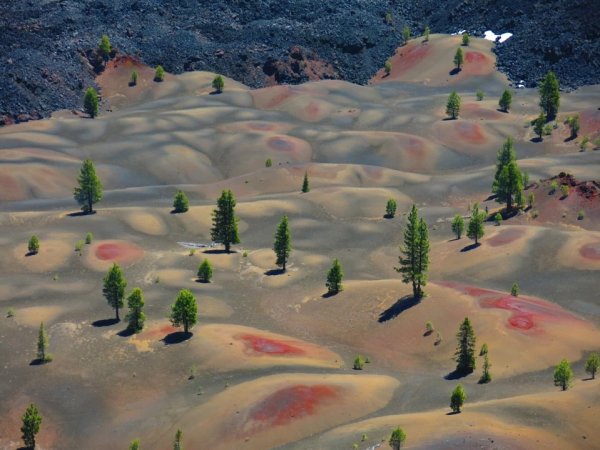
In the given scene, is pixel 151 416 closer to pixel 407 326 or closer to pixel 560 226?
pixel 407 326

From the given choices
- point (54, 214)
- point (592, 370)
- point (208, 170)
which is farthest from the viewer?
point (208, 170)

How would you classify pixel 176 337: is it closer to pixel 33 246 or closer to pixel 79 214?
pixel 33 246

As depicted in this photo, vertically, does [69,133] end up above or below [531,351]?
above

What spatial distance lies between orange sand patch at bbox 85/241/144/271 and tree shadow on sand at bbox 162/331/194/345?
24270mm

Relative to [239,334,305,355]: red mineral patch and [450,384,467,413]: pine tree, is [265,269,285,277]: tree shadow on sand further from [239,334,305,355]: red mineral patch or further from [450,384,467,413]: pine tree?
[450,384,467,413]: pine tree

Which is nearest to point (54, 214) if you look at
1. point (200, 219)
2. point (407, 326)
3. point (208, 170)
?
point (200, 219)

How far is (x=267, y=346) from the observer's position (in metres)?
95.9

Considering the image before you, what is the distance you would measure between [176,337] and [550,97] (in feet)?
393

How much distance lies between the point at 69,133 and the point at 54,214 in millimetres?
51510

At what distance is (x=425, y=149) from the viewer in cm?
18200

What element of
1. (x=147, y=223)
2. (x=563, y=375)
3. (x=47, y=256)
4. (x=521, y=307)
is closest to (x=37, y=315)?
(x=47, y=256)

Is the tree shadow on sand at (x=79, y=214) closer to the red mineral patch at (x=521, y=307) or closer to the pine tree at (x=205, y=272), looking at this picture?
the pine tree at (x=205, y=272)

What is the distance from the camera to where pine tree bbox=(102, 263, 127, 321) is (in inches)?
3930

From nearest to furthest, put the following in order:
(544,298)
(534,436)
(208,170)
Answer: (534,436), (544,298), (208,170)
